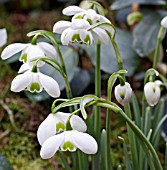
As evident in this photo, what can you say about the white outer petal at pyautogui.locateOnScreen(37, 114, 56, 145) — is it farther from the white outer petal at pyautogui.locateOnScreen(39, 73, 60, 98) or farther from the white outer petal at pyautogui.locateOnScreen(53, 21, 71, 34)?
the white outer petal at pyautogui.locateOnScreen(53, 21, 71, 34)

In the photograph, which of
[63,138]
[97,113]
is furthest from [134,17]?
[63,138]

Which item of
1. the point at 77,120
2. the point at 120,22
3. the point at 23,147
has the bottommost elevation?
the point at 23,147

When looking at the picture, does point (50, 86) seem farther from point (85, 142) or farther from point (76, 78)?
point (76, 78)

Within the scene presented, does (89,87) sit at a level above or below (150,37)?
below

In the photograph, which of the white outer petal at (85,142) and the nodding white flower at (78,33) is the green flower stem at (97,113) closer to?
the nodding white flower at (78,33)

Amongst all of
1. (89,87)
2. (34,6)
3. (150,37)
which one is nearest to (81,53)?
(89,87)

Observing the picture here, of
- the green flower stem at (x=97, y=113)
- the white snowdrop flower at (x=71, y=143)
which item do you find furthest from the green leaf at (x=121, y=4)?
the white snowdrop flower at (x=71, y=143)

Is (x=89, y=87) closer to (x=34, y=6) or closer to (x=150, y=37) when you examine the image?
(x=150, y=37)
